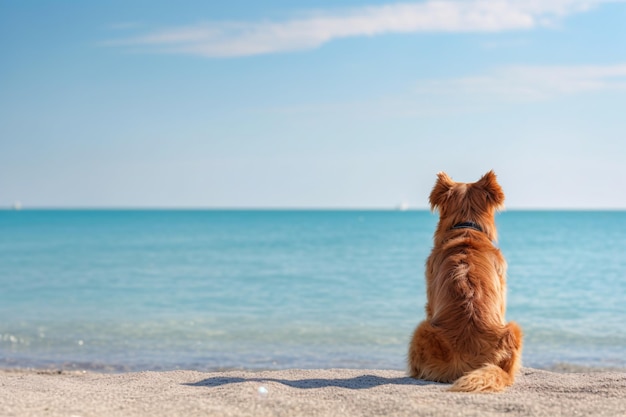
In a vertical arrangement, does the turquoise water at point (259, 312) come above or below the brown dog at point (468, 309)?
below

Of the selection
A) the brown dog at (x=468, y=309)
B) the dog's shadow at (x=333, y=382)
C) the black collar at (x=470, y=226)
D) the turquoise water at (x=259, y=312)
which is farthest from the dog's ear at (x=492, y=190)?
the turquoise water at (x=259, y=312)

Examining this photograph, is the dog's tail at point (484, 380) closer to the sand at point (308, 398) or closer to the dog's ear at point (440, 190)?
the sand at point (308, 398)

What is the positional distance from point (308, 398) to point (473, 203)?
9.13 feet

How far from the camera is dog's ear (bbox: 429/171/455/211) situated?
7.24 m

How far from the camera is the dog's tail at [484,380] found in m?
5.93

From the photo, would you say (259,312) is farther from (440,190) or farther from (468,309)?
(468,309)

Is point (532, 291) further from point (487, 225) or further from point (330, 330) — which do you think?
point (487, 225)

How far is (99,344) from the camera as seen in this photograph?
13297 mm

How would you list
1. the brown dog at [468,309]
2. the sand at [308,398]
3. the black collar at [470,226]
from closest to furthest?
the sand at [308,398]
the brown dog at [468,309]
the black collar at [470,226]

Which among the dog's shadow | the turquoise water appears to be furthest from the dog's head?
the turquoise water

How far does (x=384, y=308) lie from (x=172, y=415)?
13.8 meters

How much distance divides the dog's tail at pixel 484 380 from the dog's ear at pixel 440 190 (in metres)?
1.89

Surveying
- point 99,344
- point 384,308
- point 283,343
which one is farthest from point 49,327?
point 384,308

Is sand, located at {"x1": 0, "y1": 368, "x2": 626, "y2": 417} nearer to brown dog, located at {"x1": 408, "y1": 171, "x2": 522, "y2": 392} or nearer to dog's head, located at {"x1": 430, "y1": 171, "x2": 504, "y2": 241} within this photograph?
brown dog, located at {"x1": 408, "y1": 171, "x2": 522, "y2": 392}
